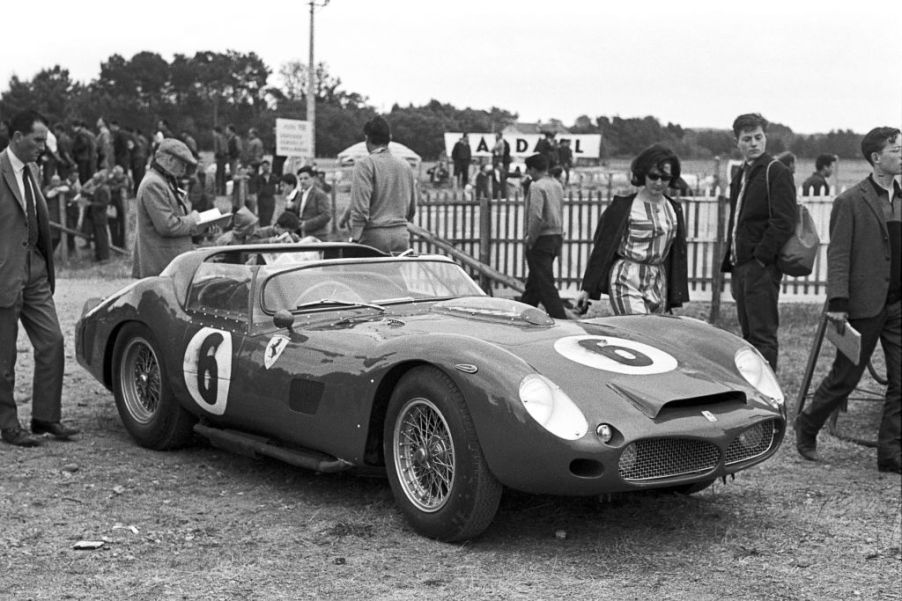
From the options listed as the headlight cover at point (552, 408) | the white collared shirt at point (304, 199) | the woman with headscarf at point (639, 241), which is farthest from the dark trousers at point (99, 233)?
the headlight cover at point (552, 408)

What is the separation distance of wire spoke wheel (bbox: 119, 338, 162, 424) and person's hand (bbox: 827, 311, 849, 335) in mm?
3950

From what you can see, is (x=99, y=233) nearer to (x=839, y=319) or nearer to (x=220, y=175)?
(x=220, y=175)

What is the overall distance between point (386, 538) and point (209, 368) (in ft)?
5.58

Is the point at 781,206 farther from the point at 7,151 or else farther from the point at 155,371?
the point at 7,151

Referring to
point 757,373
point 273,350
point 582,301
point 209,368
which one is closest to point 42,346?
point 209,368

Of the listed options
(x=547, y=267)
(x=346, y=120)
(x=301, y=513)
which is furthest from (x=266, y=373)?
(x=346, y=120)

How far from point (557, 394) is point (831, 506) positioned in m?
1.89

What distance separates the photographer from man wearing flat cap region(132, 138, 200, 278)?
741 cm

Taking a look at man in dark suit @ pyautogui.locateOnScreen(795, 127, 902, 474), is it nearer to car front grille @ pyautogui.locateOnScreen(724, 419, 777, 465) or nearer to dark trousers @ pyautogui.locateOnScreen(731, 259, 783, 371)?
dark trousers @ pyautogui.locateOnScreen(731, 259, 783, 371)

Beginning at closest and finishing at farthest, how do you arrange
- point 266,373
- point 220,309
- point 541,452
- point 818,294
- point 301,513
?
1. point 541,452
2. point 301,513
3. point 266,373
4. point 220,309
5. point 818,294

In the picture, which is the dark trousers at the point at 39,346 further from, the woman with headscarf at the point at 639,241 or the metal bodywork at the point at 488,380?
the woman with headscarf at the point at 639,241

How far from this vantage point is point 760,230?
22.1 ft

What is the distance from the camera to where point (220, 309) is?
600cm

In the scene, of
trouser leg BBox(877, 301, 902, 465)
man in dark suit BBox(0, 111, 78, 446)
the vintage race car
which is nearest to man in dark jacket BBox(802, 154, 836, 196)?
trouser leg BBox(877, 301, 902, 465)
